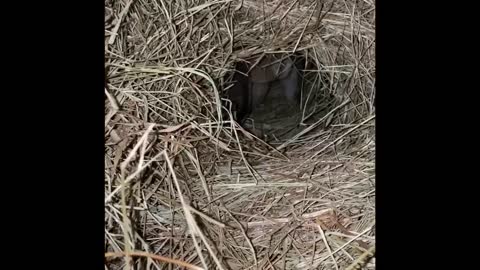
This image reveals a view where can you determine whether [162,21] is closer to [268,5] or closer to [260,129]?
[268,5]

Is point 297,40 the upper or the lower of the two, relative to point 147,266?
upper

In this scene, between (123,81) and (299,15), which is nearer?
(123,81)

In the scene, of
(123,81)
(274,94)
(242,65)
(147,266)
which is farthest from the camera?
(274,94)

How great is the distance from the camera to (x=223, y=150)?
41.4 inches

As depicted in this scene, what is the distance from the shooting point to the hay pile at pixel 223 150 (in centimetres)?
93

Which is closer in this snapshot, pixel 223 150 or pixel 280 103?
pixel 223 150

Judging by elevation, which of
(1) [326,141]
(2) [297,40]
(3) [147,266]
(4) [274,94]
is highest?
(2) [297,40]

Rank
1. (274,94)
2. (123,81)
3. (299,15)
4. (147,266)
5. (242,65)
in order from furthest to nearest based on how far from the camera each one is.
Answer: (274,94) → (242,65) → (299,15) → (123,81) → (147,266)

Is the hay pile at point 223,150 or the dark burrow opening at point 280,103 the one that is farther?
the dark burrow opening at point 280,103

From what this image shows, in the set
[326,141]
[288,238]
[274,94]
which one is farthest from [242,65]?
[288,238]

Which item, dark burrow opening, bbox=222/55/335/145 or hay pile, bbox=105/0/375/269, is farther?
dark burrow opening, bbox=222/55/335/145

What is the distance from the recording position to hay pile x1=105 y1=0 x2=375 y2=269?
0.93 meters

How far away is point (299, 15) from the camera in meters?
1.17

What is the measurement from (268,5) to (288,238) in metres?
0.50
